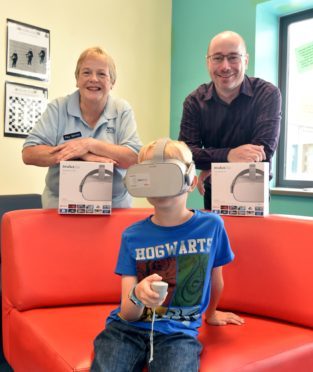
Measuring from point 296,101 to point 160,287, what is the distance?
2.62 metres

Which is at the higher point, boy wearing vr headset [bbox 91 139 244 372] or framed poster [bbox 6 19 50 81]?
framed poster [bbox 6 19 50 81]

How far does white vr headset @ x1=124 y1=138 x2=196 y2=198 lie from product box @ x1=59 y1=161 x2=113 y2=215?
0.51 m

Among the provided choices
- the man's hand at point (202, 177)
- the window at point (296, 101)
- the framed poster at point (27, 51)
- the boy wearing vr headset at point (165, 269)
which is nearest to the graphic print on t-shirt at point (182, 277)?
the boy wearing vr headset at point (165, 269)

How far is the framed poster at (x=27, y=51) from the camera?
2670mm

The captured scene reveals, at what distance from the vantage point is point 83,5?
120 inches

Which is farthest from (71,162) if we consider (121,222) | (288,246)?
(288,246)

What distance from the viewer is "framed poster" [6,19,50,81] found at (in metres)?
2.67

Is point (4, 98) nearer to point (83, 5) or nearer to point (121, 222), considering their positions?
point (83, 5)

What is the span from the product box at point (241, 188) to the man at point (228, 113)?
10cm

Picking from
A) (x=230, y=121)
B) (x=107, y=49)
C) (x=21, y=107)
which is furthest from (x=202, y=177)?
(x=107, y=49)

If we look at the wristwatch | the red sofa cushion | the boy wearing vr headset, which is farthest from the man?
the wristwatch

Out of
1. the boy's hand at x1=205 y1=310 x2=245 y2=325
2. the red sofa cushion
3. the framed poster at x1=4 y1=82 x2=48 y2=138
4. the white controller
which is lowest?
the red sofa cushion

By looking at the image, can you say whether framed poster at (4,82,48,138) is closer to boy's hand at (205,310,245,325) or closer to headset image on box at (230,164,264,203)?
headset image on box at (230,164,264,203)

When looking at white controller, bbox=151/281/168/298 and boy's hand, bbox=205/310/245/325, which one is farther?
boy's hand, bbox=205/310/245/325
